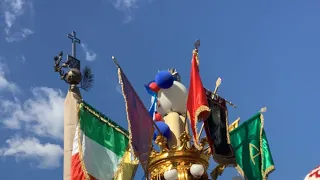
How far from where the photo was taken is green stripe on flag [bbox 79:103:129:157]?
1859cm

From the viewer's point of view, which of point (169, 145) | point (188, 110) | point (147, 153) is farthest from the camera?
point (169, 145)

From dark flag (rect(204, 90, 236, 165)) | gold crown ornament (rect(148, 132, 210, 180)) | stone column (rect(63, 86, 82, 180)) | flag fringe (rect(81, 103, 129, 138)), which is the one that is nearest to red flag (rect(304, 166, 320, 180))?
dark flag (rect(204, 90, 236, 165))

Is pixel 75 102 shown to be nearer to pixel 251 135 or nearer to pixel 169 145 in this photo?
pixel 169 145

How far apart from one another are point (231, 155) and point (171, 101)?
2.97 metres

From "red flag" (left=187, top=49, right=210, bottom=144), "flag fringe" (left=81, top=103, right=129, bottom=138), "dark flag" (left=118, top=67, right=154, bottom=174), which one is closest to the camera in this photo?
"dark flag" (left=118, top=67, right=154, bottom=174)

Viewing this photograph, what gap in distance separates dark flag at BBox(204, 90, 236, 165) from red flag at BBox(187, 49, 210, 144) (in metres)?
0.58

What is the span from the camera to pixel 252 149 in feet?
66.2

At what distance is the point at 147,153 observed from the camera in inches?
663

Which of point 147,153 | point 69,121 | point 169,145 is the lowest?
point 147,153

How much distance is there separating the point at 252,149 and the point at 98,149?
5.16 m

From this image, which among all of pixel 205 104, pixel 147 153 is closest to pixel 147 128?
pixel 147 153

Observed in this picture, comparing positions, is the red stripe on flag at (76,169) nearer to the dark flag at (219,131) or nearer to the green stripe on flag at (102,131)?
the green stripe on flag at (102,131)

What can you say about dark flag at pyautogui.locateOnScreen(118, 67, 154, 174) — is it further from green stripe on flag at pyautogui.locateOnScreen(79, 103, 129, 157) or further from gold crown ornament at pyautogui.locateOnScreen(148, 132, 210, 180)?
green stripe on flag at pyautogui.locateOnScreen(79, 103, 129, 157)

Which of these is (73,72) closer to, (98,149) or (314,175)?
(98,149)
